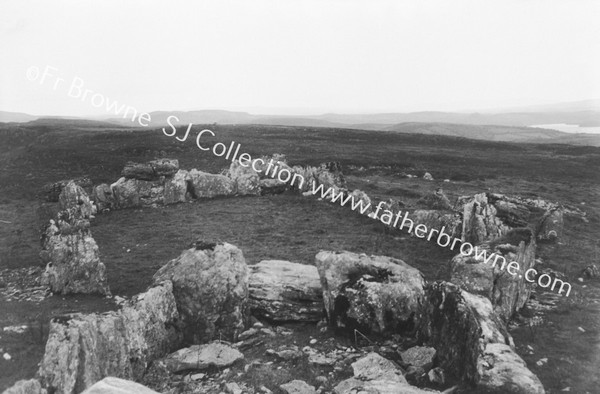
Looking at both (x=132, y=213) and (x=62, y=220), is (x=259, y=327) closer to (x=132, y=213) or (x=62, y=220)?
(x=62, y=220)

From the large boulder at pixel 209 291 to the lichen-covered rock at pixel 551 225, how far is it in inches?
688

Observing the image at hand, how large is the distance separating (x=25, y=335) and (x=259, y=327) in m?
6.05

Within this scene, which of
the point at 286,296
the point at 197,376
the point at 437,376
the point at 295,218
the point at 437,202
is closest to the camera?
the point at 437,376

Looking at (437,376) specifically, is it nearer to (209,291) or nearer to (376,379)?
(376,379)

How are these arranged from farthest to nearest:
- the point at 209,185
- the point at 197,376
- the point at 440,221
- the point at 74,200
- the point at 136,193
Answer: the point at 209,185 → the point at 136,193 → the point at 74,200 → the point at 440,221 → the point at 197,376

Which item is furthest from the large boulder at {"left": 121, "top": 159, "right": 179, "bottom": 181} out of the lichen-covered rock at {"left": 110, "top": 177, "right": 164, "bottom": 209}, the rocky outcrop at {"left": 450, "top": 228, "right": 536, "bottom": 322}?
the rocky outcrop at {"left": 450, "top": 228, "right": 536, "bottom": 322}

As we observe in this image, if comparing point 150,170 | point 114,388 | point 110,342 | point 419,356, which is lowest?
point 419,356

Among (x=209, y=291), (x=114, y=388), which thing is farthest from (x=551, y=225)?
(x=114, y=388)

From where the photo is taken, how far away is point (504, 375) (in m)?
8.24

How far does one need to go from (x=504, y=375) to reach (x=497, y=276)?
523 centimetres

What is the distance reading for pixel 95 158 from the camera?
45906 millimetres

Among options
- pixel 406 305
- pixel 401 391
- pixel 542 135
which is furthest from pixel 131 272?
pixel 542 135

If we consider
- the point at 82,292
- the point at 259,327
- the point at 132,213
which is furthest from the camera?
the point at 132,213

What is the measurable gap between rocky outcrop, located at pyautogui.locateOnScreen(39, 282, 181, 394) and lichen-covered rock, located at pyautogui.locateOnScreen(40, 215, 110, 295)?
3.94m
